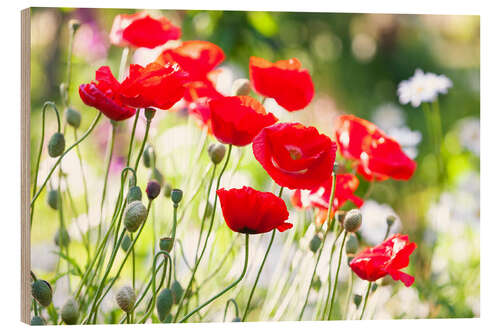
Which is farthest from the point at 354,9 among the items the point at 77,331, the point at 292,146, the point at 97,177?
the point at 77,331

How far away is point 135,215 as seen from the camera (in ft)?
4.87

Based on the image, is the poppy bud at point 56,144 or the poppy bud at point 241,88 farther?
the poppy bud at point 241,88

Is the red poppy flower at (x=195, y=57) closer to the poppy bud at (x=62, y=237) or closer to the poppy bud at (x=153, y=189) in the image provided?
the poppy bud at (x=153, y=189)

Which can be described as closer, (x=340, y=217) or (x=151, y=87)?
(x=151, y=87)

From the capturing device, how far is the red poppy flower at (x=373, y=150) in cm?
183

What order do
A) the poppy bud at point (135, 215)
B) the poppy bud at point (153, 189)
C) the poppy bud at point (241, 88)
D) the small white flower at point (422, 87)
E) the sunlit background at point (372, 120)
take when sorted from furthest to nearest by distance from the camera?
1. the small white flower at point (422, 87)
2. the sunlit background at point (372, 120)
3. the poppy bud at point (241, 88)
4. the poppy bud at point (153, 189)
5. the poppy bud at point (135, 215)

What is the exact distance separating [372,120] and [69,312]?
0.87 metres

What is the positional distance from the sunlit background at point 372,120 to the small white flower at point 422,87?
0.05 feet

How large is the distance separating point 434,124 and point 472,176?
0.16 metres

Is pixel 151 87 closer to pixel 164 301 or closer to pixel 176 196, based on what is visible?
pixel 176 196

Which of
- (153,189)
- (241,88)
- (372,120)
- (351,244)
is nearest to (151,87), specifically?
(153,189)

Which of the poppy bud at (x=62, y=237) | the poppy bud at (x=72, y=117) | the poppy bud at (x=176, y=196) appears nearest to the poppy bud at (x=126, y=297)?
the poppy bud at (x=176, y=196)

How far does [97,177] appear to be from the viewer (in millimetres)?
1895

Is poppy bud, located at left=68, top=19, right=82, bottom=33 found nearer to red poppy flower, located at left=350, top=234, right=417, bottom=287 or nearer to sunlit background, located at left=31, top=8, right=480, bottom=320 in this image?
sunlit background, located at left=31, top=8, right=480, bottom=320
